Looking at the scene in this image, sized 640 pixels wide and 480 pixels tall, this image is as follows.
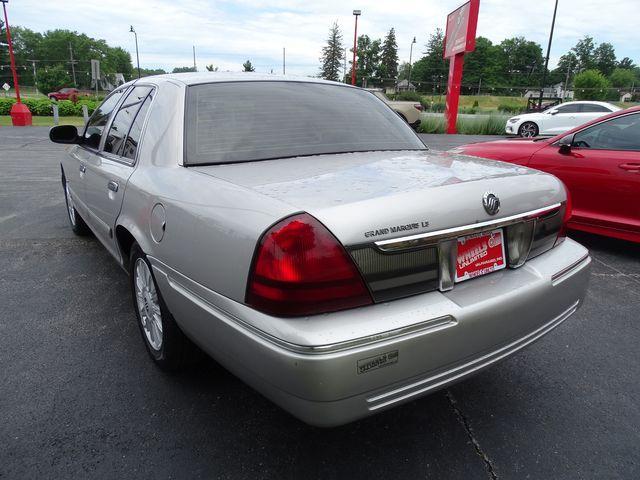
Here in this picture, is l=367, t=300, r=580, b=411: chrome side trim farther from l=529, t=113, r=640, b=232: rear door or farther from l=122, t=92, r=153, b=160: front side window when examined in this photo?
l=529, t=113, r=640, b=232: rear door

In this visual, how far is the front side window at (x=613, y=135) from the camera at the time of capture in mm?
4531

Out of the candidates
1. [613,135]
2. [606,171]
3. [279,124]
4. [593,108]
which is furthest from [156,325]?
[593,108]

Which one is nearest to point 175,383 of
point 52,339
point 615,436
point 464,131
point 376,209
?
point 52,339

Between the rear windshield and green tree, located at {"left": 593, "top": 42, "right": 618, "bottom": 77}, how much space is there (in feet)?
440

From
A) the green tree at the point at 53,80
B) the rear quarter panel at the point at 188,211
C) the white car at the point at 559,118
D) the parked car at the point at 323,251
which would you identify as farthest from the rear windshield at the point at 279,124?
the green tree at the point at 53,80

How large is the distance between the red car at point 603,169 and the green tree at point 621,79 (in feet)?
413

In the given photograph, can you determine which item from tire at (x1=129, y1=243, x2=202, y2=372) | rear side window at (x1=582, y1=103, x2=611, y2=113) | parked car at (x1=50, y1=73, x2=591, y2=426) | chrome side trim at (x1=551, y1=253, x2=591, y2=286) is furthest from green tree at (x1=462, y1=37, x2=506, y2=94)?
tire at (x1=129, y1=243, x2=202, y2=372)

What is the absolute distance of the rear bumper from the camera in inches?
59.4

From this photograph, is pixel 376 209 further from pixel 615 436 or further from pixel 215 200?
pixel 615 436

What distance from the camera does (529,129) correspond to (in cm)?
1844

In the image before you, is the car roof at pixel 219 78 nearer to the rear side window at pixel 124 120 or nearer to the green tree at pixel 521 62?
the rear side window at pixel 124 120

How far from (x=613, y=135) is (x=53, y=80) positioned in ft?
336

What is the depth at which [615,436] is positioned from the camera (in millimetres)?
2125

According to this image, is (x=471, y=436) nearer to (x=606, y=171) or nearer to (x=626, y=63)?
(x=606, y=171)
